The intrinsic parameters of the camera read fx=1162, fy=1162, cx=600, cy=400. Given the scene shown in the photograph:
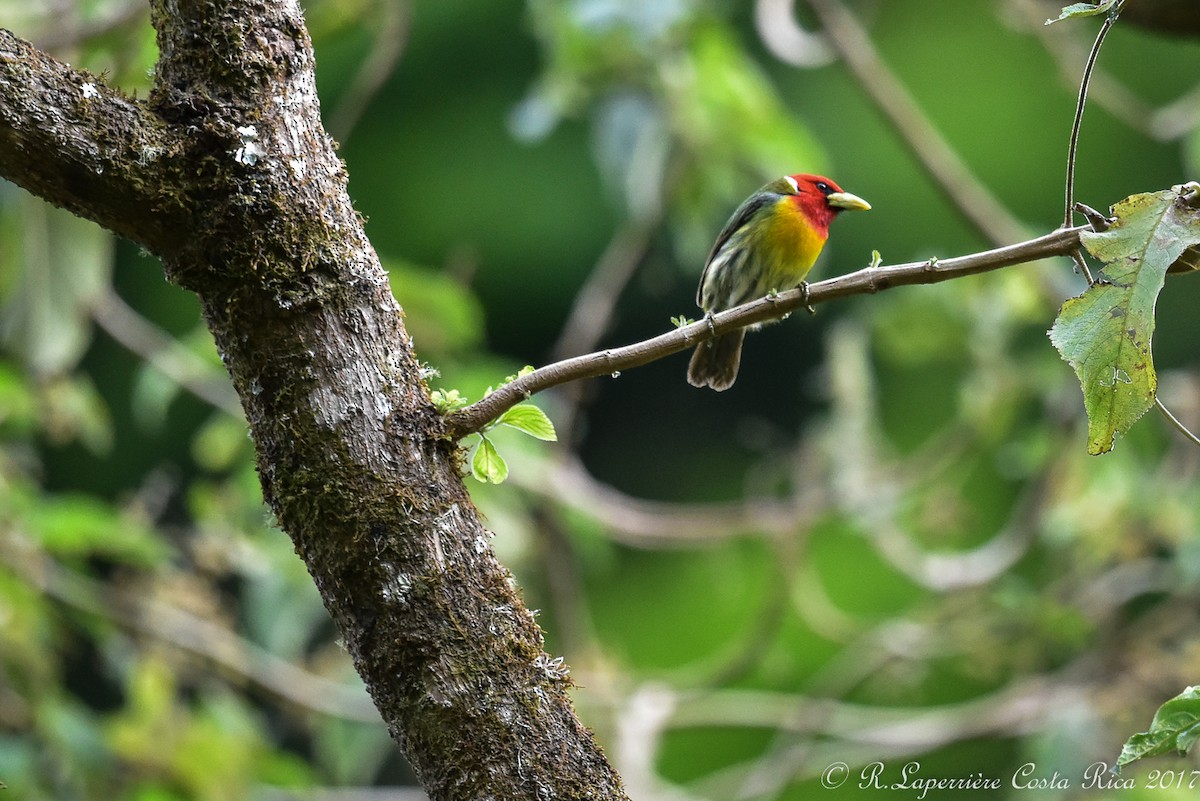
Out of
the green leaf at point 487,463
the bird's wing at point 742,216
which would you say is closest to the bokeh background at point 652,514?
the bird's wing at point 742,216

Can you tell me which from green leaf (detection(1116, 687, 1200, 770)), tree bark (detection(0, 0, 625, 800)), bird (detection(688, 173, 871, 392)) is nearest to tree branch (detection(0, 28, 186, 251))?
tree bark (detection(0, 0, 625, 800))

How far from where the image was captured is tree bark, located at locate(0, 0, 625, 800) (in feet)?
4.61

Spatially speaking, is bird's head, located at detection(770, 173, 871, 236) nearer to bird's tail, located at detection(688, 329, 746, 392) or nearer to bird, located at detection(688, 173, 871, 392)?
bird, located at detection(688, 173, 871, 392)

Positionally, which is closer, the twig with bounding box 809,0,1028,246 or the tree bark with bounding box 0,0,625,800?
the tree bark with bounding box 0,0,625,800

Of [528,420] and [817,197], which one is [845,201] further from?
[528,420]

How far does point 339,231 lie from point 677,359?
626cm

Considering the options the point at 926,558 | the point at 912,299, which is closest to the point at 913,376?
the point at 926,558

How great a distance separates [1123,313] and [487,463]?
80cm

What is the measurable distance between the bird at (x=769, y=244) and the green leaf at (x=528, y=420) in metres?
1.33

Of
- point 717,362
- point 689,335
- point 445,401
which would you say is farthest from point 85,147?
point 717,362

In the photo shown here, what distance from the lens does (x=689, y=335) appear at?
147cm

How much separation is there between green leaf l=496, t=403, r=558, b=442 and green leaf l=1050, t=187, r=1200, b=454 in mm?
642

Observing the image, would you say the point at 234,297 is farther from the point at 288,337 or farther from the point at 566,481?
the point at 566,481

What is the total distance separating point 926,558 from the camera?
201 inches
